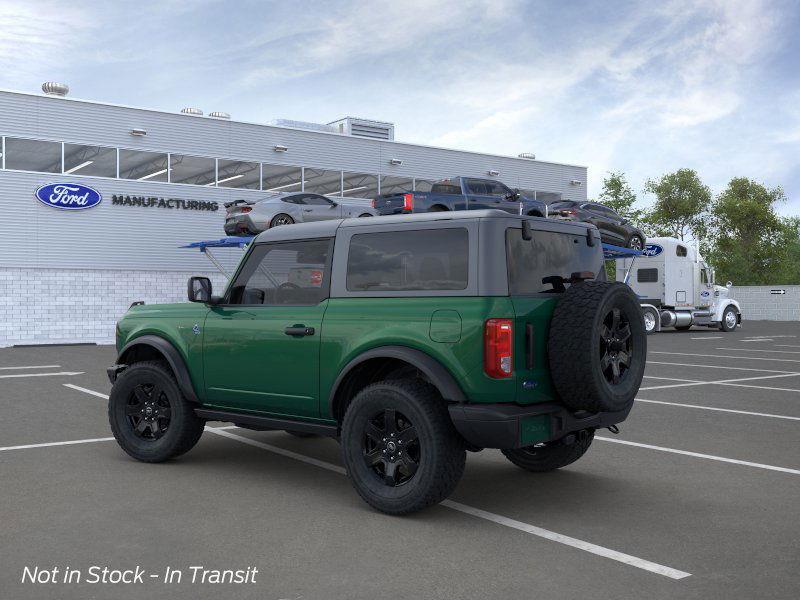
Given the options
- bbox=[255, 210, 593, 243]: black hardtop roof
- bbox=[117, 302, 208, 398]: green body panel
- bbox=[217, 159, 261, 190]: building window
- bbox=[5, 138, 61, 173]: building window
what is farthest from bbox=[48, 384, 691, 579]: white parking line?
bbox=[217, 159, 261, 190]: building window

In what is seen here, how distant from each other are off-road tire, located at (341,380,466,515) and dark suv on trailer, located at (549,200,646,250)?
A: 1899 centimetres

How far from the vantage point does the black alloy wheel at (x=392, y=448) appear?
535cm

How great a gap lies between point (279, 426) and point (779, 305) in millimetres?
46510

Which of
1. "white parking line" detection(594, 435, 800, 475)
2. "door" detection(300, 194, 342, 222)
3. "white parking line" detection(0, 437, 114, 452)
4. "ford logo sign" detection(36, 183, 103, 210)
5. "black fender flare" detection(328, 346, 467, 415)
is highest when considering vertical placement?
"ford logo sign" detection(36, 183, 103, 210)

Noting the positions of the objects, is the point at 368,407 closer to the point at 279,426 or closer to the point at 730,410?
the point at 279,426

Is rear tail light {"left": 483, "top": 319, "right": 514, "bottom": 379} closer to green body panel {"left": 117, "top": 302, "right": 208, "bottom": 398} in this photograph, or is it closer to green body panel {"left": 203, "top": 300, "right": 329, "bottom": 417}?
green body panel {"left": 203, "top": 300, "right": 329, "bottom": 417}

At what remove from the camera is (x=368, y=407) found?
5.43 metres

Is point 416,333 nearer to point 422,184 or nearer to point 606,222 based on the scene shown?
point 606,222

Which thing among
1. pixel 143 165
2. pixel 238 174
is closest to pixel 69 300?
pixel 143 165

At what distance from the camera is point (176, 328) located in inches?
272

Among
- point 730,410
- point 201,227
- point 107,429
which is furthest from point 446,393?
point 201,227

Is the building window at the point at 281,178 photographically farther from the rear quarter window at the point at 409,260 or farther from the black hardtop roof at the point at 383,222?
the rear quarter window at the point at 409,260

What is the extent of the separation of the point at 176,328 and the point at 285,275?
1182 mm

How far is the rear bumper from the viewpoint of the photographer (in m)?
5.01
